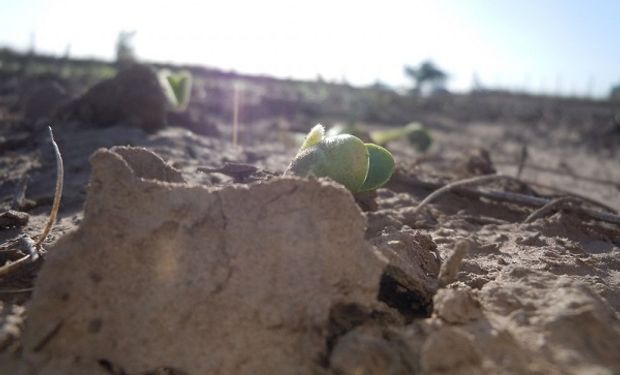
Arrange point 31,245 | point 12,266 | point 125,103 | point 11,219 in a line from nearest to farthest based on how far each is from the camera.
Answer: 1. point 12,266
2. point 31,245
3. point 11,219
4. point 125,103

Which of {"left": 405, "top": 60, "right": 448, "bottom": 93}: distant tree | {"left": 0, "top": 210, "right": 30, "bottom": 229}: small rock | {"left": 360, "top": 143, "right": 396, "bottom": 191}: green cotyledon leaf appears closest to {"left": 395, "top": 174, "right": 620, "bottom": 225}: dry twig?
{"left": 360, "top": 143, "right": 396, "bottom": 191}: green cotyledon leaf

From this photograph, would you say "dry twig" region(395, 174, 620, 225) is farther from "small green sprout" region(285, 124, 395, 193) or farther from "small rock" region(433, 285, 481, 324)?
"small rock" region(433, 285, 481, 324)

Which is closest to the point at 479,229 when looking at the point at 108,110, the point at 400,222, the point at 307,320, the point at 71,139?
the point at 400,222

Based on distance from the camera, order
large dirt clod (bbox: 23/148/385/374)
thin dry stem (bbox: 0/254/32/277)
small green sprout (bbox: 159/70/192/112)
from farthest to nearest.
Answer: small green sprout (bbox: 159/70/192/112) < thin dry stem (bbox: 0/254/32/277) < large dirt clod (bbox: 23/148/385/374)

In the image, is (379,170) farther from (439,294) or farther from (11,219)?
(11,219)

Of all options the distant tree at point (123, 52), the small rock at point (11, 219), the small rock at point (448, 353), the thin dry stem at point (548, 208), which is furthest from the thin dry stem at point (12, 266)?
the distant tree at point (123, 52)

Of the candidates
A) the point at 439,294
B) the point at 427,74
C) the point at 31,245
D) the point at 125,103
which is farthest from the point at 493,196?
the point at 427,74

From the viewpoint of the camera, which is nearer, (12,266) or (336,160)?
(12,266)

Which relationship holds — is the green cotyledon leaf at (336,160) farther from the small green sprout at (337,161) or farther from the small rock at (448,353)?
the small rock at (448,353)
